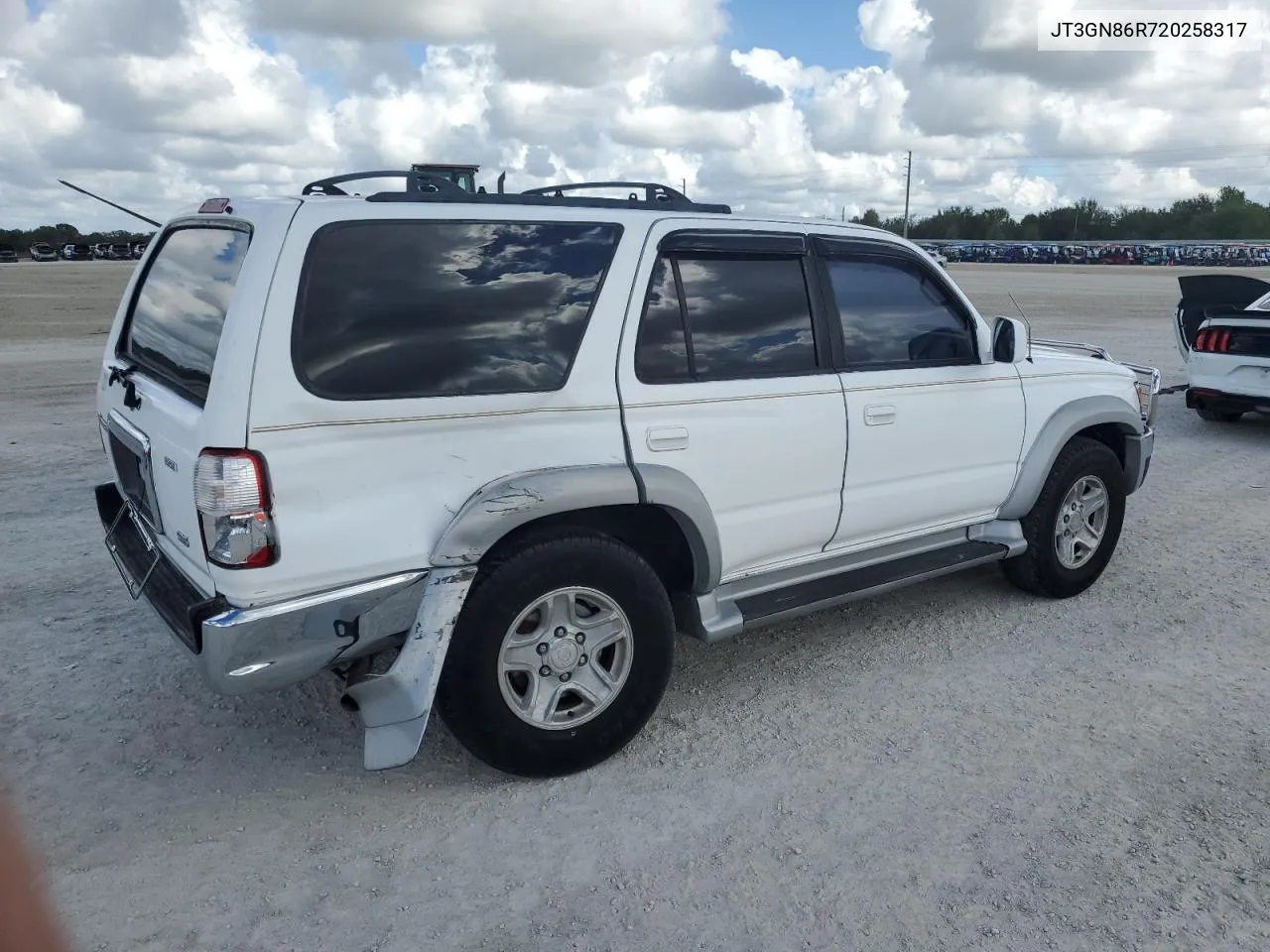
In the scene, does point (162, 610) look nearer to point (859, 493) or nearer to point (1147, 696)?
point (859, 493)

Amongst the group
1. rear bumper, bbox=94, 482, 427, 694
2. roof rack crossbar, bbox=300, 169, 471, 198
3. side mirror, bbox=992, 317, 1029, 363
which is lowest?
rear bumper, bbox=94, 482, 427, 694

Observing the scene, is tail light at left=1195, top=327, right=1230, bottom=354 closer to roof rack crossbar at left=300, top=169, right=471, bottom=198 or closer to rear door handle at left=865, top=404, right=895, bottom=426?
rear door handle at left=865, top=404, right=895, bottom=426

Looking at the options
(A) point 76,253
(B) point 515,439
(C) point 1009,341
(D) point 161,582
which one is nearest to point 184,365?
(D) point 161,582

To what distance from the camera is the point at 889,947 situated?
269 centimetres

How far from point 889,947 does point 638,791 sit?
103cm

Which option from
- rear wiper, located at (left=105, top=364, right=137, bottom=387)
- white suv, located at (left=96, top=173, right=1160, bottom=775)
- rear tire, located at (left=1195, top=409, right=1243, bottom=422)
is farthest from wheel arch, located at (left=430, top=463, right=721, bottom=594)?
rear tire, located at (left=1195, top=409, right=1243, bottom=422)

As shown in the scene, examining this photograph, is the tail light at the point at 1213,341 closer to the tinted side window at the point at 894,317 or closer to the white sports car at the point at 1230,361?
the white sports car at the point at 1230,361

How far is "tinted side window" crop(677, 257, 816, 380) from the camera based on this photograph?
3.76 metres

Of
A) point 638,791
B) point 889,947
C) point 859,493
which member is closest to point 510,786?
point 638,791

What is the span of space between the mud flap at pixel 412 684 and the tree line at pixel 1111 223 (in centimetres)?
8708

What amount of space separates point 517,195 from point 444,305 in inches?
27.6

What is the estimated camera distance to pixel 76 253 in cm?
7106

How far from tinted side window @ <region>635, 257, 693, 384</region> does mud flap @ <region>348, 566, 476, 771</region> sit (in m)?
1.03

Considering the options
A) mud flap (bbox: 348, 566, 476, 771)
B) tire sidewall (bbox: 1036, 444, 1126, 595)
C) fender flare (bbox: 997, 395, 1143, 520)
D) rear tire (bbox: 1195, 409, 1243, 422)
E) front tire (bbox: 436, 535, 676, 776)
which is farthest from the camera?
rear tire (bbox: 1195, 409, 1243, 422)
